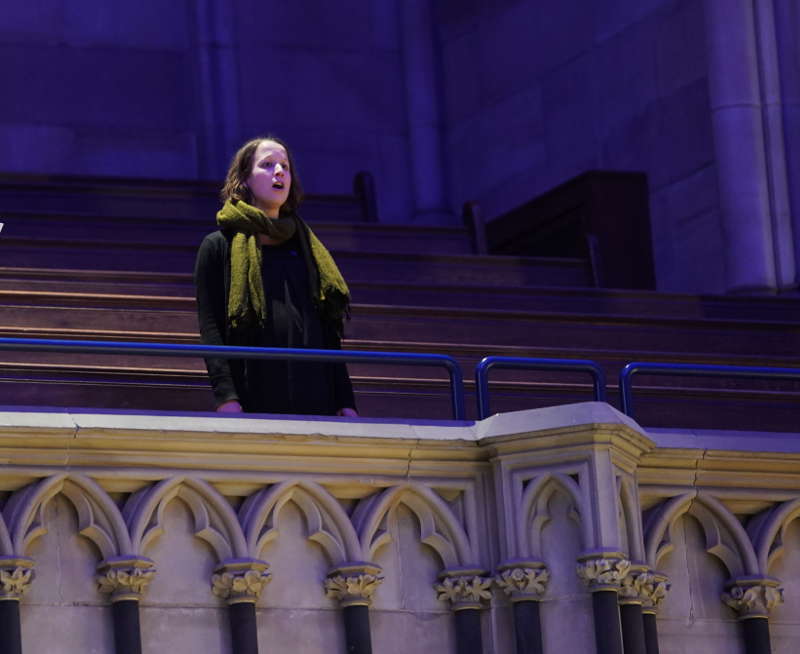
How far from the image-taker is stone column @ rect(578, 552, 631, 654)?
8.72 m

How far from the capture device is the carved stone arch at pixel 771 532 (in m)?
9.41

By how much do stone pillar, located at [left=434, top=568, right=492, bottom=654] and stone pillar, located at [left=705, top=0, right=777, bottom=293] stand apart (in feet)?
20.5

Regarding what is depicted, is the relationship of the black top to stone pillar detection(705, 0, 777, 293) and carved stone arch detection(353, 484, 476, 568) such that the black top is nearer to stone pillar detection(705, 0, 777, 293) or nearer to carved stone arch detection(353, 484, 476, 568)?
carved stone arch detection(353, 484, 476, 568)

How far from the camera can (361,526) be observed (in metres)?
8.88

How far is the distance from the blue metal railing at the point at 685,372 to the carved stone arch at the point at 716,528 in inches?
15.3

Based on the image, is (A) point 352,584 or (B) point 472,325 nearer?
(A) point 352,584

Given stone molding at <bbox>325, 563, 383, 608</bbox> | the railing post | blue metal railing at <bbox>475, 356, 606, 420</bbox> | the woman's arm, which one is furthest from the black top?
the railing post

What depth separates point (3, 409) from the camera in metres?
8.40

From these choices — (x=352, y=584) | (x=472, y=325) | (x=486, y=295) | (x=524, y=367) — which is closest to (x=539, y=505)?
(x=524, y=367)

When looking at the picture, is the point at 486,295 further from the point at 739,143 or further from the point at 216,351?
the point at 216,351

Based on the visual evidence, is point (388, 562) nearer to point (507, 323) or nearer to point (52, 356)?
point (52, 356)

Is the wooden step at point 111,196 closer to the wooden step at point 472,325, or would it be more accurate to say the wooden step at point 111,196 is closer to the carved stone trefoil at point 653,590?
the wooden step at point 472,325

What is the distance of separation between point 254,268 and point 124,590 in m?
1.29

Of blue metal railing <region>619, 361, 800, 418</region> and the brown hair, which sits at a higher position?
the brown hair
